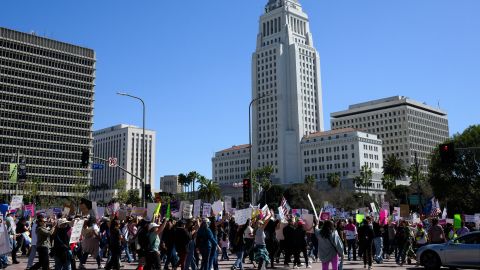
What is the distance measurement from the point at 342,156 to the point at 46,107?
8503 cm

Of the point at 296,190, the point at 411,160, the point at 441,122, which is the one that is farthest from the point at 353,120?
the point at 296,190

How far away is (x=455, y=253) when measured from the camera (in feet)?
54.7

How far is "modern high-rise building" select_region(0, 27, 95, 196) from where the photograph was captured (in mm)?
135500

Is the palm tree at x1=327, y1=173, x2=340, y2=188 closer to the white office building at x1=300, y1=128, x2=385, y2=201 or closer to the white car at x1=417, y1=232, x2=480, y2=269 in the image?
the white office building at x1=300, y1=128, x2=385, y2=201

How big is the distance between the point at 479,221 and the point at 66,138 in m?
133

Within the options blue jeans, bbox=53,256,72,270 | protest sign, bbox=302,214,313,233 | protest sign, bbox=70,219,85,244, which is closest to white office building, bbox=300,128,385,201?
protest sign, bbox=302,214,313,233

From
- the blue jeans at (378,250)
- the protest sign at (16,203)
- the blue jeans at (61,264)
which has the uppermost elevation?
the protest sign at (16,203)

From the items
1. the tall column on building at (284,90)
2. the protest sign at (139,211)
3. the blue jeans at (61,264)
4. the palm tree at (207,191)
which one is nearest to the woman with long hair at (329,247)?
the blue jeans at (61,264)

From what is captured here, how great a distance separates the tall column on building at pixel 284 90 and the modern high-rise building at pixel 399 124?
1183 inches

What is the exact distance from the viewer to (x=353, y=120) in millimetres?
182250

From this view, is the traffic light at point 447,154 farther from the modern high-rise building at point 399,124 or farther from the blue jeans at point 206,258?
the modern high-rise building at point 399,124

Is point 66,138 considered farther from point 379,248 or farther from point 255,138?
point 379,248

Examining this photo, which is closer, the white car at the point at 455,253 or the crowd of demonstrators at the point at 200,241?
the crowd of demonstrators at the point at 200,241

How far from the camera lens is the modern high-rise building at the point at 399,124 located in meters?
170
